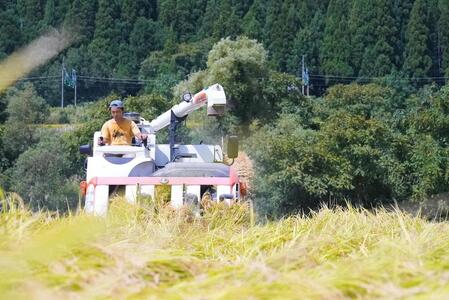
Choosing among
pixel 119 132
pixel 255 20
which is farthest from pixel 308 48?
pixel 119 132

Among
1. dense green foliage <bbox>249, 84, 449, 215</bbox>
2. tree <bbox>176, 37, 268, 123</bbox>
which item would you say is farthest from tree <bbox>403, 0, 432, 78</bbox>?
dense green foliage <bbox>249, 84, 449, 215</bbox>

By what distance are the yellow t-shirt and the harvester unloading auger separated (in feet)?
0.54

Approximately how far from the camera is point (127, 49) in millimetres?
107625

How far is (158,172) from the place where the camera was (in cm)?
1191

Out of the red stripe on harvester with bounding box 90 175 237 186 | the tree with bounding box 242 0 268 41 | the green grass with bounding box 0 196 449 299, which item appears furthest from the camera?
the tree with bounding box 242 0 268 41

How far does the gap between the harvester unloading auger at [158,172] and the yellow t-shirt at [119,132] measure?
16cm

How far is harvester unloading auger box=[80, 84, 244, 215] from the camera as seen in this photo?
10953 millimetres

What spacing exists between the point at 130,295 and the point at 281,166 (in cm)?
3045

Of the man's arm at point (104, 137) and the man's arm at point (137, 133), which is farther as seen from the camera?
the man's arm at point (104, 137)

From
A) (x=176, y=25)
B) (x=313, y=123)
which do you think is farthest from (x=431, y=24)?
(x=313, y=123)

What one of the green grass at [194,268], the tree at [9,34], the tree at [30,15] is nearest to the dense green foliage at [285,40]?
the tree at [30,15]

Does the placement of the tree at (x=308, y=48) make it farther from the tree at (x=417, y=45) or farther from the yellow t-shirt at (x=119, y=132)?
the yellow t-shirt at (x=119, y=132)

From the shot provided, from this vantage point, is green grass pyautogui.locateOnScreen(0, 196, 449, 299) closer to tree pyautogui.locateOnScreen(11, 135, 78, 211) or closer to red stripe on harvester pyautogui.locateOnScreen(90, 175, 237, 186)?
red stripe on harvester pyautogui.locateOnScreen(90, 175, 237, 186)

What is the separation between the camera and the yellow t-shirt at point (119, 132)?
41.4ft
